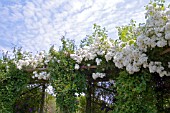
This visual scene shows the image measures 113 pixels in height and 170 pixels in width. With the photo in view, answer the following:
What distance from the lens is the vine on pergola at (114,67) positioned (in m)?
3.13

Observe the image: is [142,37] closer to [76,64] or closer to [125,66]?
[125,66]

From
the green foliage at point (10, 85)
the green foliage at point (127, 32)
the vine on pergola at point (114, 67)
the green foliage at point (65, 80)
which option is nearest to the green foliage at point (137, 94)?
the vine on pergola at point (114, 67)

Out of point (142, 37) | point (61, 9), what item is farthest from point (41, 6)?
point (142, 37)

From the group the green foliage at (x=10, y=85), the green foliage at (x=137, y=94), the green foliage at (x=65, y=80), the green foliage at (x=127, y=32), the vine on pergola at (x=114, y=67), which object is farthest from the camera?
the green foliage at (x=10, y=85)

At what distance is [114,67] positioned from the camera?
12.5ft

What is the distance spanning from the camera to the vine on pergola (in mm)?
3133

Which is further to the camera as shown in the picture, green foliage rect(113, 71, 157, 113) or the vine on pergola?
green foliage rect(113, 71, 157, 113)

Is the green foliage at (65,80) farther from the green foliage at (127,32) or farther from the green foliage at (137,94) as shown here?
the green foliage at (127,32)

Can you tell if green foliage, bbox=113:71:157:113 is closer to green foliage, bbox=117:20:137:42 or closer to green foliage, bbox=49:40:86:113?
green foliage, bbox=117:20:137:42

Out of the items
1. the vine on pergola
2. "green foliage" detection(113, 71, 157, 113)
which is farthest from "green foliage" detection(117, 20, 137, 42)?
"green foliage" detection(113, 71, 157, 113)

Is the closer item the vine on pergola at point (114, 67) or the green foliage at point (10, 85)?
the vine on pergola at point (114, 67)

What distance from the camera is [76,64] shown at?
13.7 feet

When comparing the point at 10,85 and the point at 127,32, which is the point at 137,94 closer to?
the point at 127,32

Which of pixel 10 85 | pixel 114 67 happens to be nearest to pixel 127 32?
pixel 114 67
